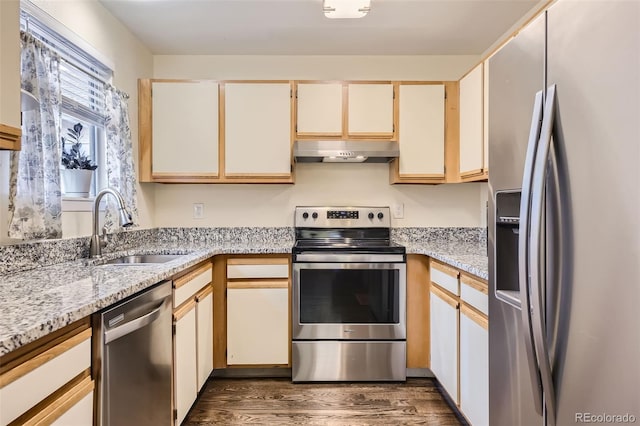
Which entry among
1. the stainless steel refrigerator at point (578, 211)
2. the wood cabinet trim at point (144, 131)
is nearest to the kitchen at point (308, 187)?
the wood cabinet trim at point (144, 131)

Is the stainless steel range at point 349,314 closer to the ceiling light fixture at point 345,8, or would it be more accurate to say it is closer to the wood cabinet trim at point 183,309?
the wood cabinet trim at point 183,309

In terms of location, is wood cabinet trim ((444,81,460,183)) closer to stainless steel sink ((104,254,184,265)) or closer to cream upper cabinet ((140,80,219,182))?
cream upper cabinet ((140,80,219,182))

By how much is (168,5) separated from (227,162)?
1045 mm

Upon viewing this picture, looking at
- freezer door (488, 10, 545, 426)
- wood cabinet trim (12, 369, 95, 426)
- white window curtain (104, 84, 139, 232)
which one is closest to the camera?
wood cabinet trim (12, 369, 95, 426)

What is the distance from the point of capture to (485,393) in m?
1.57

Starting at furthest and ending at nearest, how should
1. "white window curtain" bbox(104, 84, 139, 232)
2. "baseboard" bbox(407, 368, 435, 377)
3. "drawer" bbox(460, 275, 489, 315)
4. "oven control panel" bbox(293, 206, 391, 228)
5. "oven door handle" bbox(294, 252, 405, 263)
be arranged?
"oven control panel" bbox(293, 206, 391, 228) < "baseboard" bbox(407, 368, 435, 377) < "oven door handle" bbox(294, 252, 405, 263) < "white window curtain" bbox(104, 84, 139, 232) < "drawer" bbox(460, 275, 489, 315)

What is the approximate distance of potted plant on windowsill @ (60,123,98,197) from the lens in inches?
74.1

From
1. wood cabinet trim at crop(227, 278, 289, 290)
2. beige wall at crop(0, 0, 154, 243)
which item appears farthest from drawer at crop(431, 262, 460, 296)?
beige wall at crop(0, 0, 154, 243)

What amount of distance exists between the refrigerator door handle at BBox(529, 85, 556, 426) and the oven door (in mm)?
1531

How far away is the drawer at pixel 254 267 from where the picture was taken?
2.39 m

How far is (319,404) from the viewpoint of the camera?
83.6 inches


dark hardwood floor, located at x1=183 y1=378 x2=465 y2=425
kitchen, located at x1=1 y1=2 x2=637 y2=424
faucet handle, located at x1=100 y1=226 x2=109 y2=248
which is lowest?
dark hardwood floor, located at x1=183 y1=378 x2=465 y2=425

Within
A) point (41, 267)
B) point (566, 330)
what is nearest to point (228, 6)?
point (41, 267)

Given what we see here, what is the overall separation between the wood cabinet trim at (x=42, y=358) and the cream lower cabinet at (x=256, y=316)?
1378 mm
